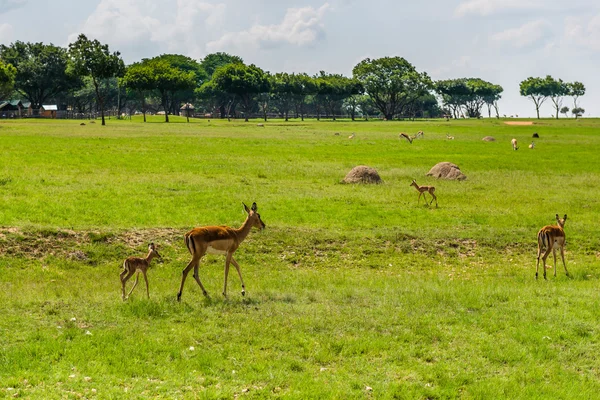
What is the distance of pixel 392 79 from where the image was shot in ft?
490

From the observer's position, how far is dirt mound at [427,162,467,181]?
121ft

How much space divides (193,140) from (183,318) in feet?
157

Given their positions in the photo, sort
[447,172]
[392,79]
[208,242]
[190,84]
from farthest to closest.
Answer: [392,79], [190,84], [447,172], [208,242]

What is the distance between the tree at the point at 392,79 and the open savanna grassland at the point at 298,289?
114 meters

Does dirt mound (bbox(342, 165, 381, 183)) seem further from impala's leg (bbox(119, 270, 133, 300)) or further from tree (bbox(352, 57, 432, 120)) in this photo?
tree (bbox(352, 57, 432, 120))

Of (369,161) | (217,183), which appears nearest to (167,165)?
(217,183)

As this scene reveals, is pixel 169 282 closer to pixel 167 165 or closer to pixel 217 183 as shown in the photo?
pixel 217 183

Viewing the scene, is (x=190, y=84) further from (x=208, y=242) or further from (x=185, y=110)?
(x=208, y=242)

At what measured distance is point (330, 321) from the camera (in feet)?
41.0

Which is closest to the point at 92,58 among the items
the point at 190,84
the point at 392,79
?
the point at 190,84

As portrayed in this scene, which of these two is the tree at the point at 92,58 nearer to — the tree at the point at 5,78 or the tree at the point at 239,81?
the tree at the point at 5,78

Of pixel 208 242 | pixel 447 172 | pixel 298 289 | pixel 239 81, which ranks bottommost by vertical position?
pixel 298 289

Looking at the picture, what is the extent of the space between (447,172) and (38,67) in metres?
112

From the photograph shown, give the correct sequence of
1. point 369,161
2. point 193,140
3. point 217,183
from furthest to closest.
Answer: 1. point 193,140
2. point 369,161
3. point 217,183
